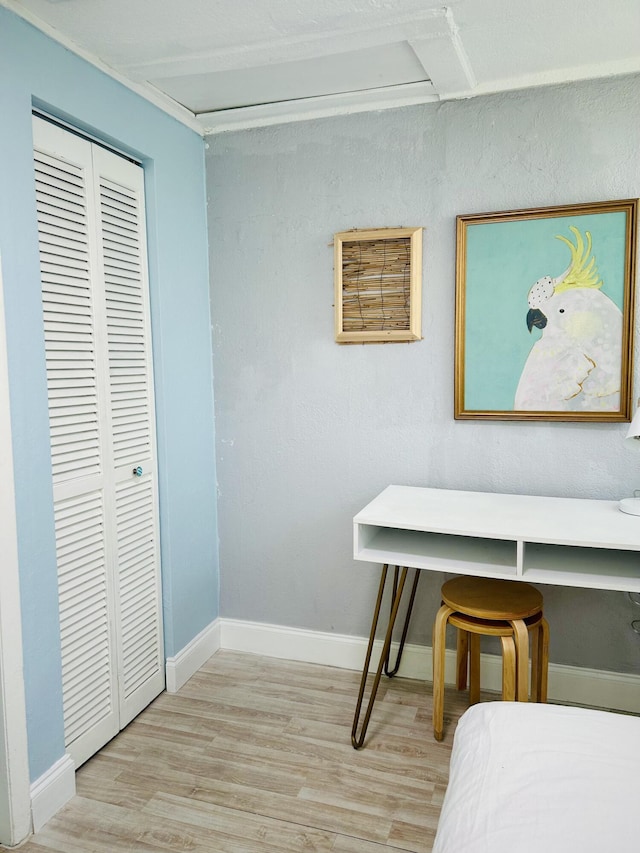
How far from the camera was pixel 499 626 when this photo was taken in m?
2.05

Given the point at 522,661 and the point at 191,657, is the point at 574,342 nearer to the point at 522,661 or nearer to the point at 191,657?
the point at 522,661

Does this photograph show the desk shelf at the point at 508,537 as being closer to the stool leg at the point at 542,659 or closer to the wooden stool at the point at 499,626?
the wooden stool at the point at 499,626

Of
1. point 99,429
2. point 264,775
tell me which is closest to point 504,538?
point 264,775

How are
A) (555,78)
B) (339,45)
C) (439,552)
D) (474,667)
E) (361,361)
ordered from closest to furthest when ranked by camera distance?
(339,45), (439,552), (555,78), (474,667), (361,361)

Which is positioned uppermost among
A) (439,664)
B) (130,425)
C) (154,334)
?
(154,334)

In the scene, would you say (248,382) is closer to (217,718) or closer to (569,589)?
(217,718)

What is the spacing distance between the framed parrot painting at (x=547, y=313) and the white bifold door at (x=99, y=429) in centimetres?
123

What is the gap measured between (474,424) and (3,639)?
175cm

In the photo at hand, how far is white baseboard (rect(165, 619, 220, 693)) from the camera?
2.55 m

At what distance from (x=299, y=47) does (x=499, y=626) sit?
1.96 metres

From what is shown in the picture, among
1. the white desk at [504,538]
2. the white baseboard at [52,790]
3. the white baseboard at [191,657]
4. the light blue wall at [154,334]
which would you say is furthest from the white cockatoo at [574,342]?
the white baseboard at [52,790]

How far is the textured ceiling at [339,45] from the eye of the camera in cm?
178

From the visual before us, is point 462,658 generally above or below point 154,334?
below

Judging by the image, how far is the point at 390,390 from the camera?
8.38 ft
